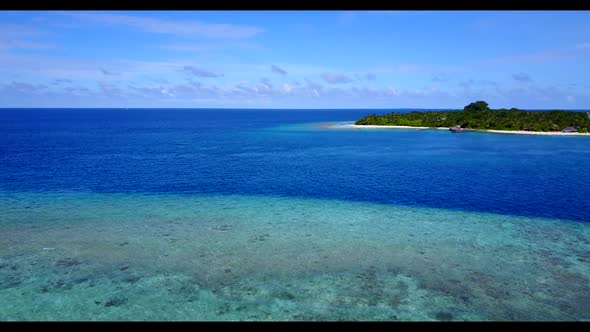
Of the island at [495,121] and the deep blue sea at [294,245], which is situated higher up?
the island at [495,121]

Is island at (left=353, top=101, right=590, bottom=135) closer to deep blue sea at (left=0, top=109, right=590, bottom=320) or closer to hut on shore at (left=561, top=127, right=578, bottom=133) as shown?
hut on shore at (left=561, top=127, right=578, bottom=133)

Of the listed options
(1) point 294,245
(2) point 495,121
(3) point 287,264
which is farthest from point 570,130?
(3) point 287,264

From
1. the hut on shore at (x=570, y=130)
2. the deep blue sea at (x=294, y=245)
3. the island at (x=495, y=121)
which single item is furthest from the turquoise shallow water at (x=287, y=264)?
the island at (x=495, y=121)

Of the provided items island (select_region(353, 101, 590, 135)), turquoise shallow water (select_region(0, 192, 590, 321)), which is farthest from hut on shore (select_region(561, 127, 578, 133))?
turquoise shallow water (select_region(0, 192, 590, 321))

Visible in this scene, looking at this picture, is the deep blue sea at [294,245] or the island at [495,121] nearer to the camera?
the deep blue sea at [294,245]

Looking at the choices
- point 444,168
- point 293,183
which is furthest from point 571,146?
point 293,183

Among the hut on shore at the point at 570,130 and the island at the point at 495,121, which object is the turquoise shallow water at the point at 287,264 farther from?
the island at the point at 495,121
